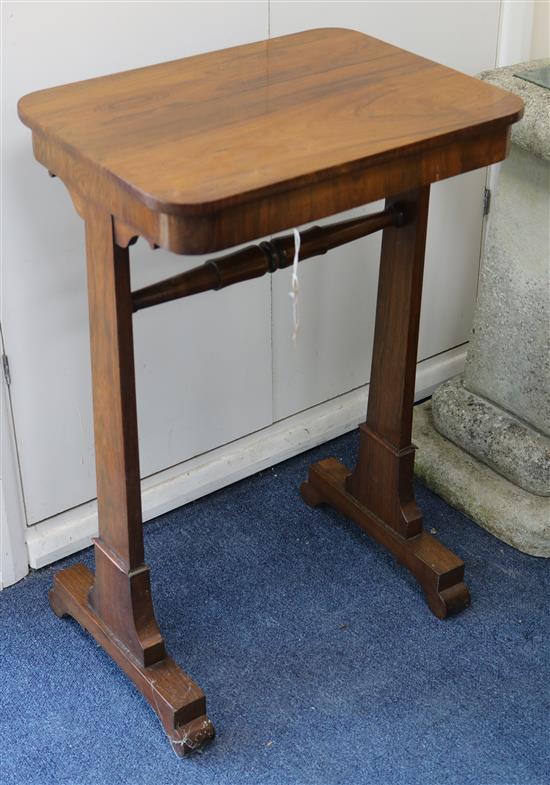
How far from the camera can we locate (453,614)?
202cm

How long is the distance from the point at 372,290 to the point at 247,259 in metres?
0.85

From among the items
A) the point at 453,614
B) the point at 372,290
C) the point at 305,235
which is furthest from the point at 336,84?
the point at 453,614

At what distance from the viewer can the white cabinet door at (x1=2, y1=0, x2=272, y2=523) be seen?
174 cm

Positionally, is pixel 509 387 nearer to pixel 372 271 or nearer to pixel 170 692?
pixel 372 271

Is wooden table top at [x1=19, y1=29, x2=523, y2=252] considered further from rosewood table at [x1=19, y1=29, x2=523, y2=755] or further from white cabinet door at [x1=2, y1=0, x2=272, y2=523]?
white cabinet door at [x1=2, y1=0, x2=272, y2=523]

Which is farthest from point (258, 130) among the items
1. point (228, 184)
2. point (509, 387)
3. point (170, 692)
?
point (509, 387)

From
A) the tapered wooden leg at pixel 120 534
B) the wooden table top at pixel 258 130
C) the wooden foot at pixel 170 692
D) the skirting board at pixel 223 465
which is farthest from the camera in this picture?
the skirting board at pixel 223 465

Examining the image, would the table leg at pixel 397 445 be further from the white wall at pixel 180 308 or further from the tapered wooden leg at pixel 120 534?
the tapered wooden leg at pixel 120 534

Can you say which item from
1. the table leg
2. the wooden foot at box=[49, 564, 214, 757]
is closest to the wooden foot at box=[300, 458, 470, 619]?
the table leg

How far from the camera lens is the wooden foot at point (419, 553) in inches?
78.5

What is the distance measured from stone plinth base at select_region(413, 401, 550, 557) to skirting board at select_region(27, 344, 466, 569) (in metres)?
0.17

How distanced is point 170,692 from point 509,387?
0.96m

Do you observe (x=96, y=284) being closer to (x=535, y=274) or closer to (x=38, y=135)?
(x=38, y=135)

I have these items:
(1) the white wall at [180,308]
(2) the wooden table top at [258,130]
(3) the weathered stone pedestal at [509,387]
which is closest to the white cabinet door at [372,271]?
(1) the white wall at [180,308]
